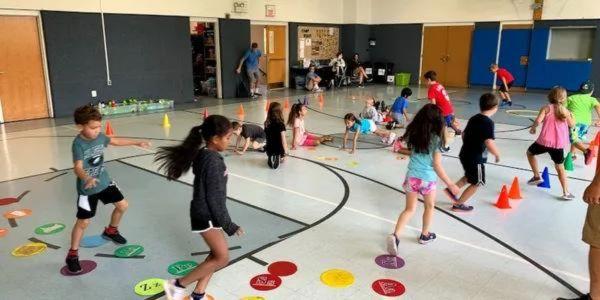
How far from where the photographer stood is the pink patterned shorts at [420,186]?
3.83 m

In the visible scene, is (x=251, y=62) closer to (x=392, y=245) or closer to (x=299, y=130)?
(x=299, y=130)

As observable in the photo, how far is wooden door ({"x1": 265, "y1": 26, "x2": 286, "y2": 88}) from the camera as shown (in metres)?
17.5

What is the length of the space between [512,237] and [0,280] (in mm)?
4331

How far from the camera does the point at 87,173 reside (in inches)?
139

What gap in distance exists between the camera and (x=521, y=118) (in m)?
10.8

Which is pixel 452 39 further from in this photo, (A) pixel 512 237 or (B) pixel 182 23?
(A) pixel 512 237

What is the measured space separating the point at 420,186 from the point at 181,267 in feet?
6.78

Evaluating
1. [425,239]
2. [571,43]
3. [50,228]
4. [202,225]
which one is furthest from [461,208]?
[571,43]

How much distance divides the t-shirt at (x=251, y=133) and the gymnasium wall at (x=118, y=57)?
6.46 metres

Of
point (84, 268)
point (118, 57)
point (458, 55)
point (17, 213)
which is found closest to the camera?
point (84, 268)

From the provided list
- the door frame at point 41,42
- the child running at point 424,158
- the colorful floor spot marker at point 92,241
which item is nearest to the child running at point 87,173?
the colorful floor spot marker at point 92,241

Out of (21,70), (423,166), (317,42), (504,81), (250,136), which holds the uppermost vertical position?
(317,42)

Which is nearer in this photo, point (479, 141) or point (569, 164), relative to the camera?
point (479, 141)

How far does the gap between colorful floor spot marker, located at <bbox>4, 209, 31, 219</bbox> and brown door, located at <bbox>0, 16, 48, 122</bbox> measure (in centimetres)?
700
